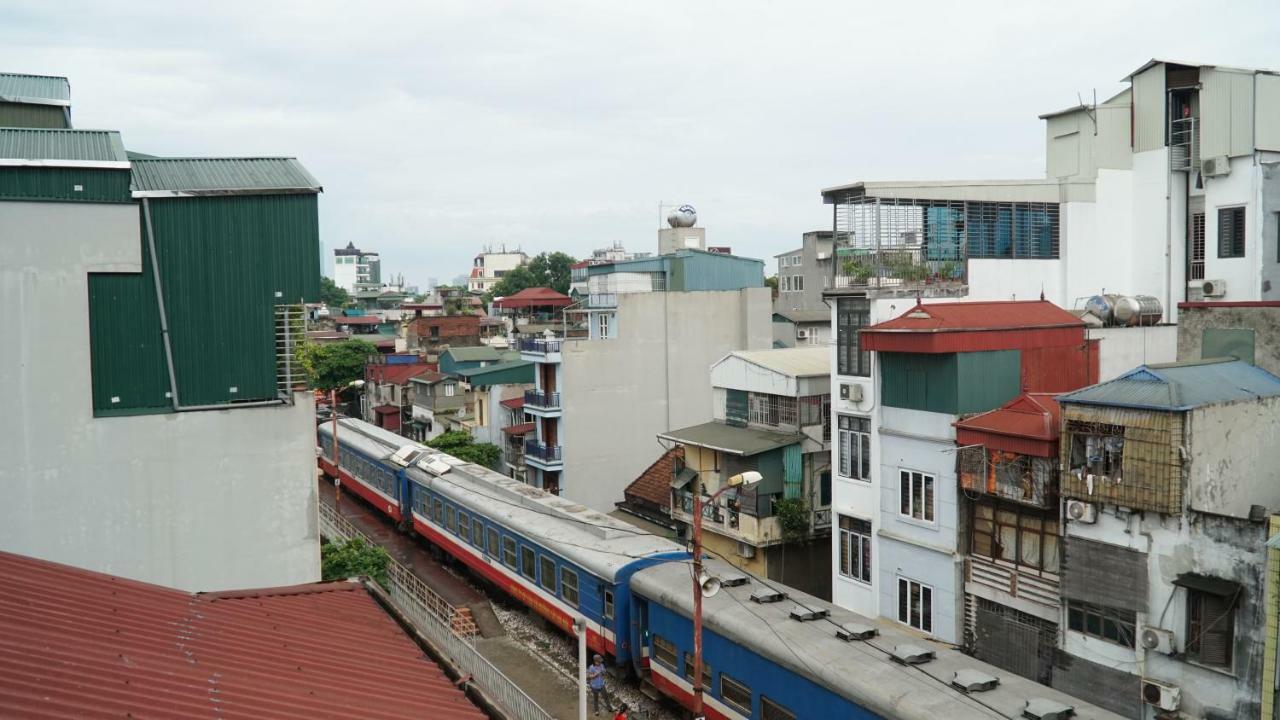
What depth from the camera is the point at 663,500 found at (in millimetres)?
31453

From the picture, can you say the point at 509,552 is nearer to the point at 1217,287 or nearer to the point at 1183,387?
the point at 1183,387

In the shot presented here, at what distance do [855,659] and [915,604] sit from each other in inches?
252

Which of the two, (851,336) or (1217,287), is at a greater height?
(1217,287)

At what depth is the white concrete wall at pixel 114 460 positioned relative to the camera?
35.6 ft

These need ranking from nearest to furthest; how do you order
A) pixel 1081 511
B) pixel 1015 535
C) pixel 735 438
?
pixel 1081 511 < pixel 1015 535 < pixel 735 438

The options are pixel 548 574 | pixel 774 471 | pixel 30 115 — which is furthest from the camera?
pixel 774 471

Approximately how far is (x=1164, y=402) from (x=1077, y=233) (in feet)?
33.9

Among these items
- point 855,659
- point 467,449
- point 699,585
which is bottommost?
point 467,449

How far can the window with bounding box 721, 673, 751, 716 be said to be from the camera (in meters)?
15.5

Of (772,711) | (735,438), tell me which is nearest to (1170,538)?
(772,711)

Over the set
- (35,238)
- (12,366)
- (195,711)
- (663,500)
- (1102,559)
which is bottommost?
(663,500)

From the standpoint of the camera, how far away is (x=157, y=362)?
37.9ft

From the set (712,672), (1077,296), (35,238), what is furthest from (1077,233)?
(35,238)

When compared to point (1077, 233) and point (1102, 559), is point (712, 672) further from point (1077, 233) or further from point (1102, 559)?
point (1077, 233)
